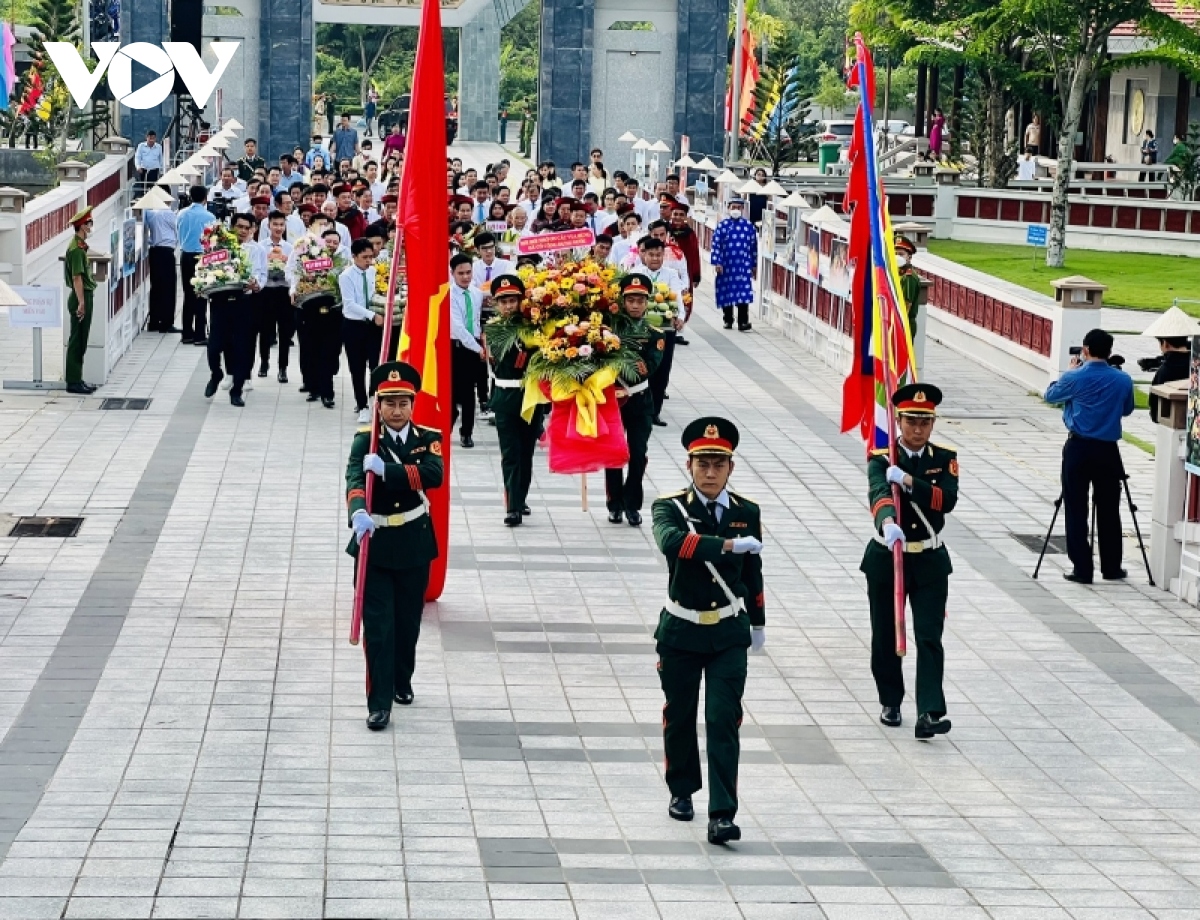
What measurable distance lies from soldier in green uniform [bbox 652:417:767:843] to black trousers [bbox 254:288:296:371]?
12.2m

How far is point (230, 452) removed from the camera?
18266mm

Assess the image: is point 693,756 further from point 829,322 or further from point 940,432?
point 829,322

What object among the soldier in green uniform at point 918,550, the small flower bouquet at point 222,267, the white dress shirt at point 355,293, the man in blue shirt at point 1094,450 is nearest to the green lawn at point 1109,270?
the white dress shirt at point 355,293

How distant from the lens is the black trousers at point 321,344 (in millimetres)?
20297

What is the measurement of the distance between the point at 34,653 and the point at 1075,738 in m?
5.55

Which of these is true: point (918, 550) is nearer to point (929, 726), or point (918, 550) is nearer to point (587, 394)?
point (929, 726)

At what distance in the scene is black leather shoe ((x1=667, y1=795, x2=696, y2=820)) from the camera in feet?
31.4

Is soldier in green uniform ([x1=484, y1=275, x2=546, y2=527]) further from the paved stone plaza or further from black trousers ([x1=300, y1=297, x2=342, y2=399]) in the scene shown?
black trousers ([x1=300, y1=297, x2=342, y2=399])

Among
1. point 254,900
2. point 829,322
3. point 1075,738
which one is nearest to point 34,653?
point 254,900

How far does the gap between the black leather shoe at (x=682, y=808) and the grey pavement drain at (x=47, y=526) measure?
6.68 m

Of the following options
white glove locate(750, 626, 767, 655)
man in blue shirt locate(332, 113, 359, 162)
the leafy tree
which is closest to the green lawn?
the leafy tree

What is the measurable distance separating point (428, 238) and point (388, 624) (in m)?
2.89

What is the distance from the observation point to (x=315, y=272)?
66.7 feet

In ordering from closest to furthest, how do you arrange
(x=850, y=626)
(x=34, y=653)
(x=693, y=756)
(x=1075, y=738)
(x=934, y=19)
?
(x=693, y=756) < (x=1075, y=738) < (x=34, y=653) < (x=850, y=626) < (x=934, y=19)
